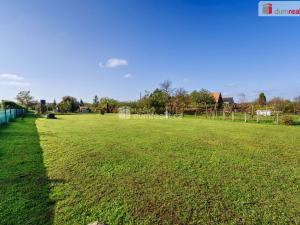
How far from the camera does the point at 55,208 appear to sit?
259cm

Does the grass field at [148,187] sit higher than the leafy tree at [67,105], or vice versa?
the leafy tree at [67,105]

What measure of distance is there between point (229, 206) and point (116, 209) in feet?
5.22

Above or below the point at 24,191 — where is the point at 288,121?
above

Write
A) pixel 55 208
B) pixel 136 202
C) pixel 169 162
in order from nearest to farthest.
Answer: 1. pixel 55 208
2. pixel 136 202
3. pixel 169 162

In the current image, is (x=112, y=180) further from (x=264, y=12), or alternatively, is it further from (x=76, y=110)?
(x=76, y=110)

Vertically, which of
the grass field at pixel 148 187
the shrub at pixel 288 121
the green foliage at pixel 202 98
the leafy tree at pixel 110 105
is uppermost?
the green foliage at pixel 202 98

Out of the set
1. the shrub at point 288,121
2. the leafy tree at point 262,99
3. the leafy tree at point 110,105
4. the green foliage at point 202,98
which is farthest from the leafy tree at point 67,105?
the shrub at point 288,121

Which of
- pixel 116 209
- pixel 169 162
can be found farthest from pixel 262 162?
pixel 116 209

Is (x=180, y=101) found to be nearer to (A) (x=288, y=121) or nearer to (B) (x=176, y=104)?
(B) (x=176, y=104)

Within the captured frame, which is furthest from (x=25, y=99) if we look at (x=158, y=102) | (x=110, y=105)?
(x=158, y=102)

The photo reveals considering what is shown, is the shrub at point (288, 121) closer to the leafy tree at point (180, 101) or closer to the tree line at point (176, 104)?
the tree line at point (176, 104)

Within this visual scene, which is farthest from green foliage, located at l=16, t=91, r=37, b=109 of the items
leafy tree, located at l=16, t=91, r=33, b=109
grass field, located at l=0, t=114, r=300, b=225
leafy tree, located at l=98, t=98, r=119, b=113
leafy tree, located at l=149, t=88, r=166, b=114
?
grass field, located at l=0, t=114, r=300, b=225

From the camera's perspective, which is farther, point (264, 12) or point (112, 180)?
point (264, 12)

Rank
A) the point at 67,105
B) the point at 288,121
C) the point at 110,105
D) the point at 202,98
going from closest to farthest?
the point at 288,121, the point at 202,98, the point at 110,105, the point at 67,105
